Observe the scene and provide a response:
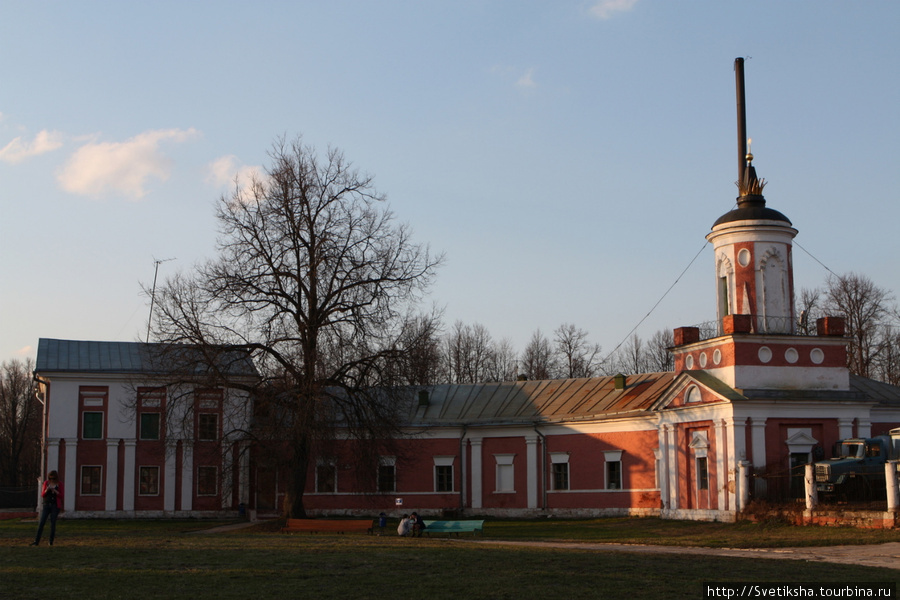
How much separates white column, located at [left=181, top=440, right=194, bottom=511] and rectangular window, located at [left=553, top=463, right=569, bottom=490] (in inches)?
621

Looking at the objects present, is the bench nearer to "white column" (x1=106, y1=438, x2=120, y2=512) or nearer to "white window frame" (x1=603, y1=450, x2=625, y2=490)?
"white window frame" (x1=603, y1=450, x2=625, y2=490)

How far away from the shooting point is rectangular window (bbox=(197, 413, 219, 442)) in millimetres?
42781

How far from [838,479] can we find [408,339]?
13.4 m

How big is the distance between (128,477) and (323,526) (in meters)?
17.5

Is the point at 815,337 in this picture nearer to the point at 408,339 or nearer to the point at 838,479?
the point at 838,479

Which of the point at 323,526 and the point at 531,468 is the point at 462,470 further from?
the point at 323,526

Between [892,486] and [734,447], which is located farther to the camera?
[734,447]

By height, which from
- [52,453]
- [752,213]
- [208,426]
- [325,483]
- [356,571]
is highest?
[752,213]

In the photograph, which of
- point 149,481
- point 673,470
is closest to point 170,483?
point 149,481

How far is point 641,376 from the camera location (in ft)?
130

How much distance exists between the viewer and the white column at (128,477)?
41344 millimetres

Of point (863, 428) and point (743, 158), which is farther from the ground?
point (743, 158)

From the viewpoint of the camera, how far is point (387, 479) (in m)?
41.9

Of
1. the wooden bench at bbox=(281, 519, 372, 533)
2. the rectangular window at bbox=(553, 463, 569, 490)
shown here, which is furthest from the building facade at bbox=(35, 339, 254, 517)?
the wooden bench at bbox=(281, 519, 372, 533)
